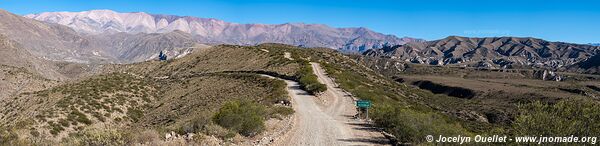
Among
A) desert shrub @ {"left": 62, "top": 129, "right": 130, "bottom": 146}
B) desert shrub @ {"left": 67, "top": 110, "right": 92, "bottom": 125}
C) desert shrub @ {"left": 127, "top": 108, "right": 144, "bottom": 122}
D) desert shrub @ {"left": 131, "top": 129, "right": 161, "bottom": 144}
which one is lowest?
desert shrub @ {"left": 127, "top": 108, "right": 144, "bottom": 122}

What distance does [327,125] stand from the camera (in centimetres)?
3138

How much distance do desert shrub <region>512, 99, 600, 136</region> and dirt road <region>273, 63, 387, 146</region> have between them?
1036 centimetres

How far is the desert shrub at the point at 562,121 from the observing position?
1481cm

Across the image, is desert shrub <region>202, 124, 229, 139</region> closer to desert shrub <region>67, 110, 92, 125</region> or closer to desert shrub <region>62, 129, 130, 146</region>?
desert shrub <region>62, 129, 130, 146</region>

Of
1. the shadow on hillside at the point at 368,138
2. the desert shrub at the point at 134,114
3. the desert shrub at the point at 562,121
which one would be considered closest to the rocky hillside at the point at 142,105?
the desert shrub at the point at 134,114

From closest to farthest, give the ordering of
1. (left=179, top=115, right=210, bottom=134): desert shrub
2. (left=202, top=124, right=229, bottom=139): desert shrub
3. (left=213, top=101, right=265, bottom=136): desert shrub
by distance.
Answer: (left=202, top=124, right=229, bottom=139): desert shrub < (left=179, top=115, right=210, bottom=134): desert shrub < (left=213, top=101, right=265, bottom=136): desert shrub

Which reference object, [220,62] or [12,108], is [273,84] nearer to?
[12,108]

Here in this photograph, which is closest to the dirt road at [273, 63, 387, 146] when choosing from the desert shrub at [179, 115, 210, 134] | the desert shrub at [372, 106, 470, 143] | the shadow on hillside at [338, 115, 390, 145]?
the shadow on hillside at [338, 115, 390, 145]

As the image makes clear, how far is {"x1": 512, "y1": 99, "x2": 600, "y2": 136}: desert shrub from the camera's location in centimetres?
1481

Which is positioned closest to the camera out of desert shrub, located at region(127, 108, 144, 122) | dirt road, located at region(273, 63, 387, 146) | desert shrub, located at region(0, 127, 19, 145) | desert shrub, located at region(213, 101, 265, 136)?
desert shrub, located at region(0, 127, 19, 145)

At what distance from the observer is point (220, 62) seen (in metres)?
109

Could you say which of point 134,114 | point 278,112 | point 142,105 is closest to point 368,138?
point 278,112

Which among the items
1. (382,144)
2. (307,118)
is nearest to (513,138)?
(382,144)

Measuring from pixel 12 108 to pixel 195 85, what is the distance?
81.2ft
